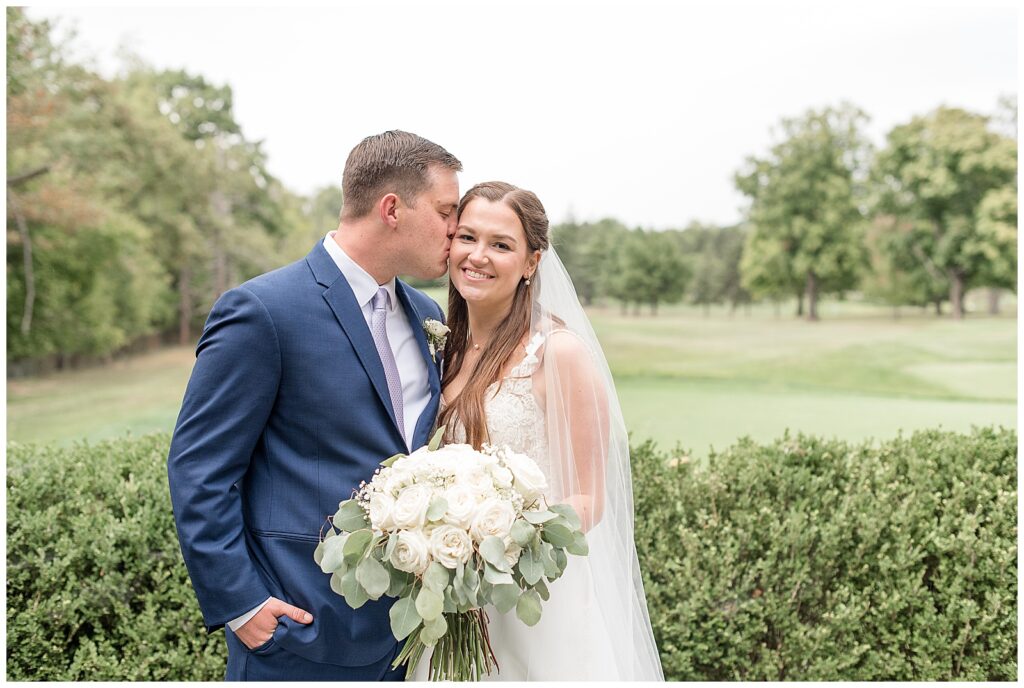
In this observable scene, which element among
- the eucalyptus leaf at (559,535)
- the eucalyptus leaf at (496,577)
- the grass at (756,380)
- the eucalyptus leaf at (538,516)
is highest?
the eucalyptus leaf at (538,516)

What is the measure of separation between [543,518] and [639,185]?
13.6 meters

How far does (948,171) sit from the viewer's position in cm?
1536

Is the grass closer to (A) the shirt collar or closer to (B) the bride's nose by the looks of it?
(B) the bride's nose

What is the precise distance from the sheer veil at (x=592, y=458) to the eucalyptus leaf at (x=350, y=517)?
833 mm

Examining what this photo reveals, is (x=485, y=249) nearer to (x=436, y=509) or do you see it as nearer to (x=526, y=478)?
(x=526, y=478)

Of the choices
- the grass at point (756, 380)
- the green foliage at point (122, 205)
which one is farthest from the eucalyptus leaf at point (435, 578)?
the green foliage at point (122, 205)

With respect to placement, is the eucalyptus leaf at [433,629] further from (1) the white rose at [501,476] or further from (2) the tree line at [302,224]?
(2) the tree line at [302,224]

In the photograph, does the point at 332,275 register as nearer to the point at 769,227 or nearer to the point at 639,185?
the point at 639,185

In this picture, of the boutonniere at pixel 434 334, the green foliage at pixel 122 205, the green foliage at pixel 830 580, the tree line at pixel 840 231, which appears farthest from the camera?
the tree line at pixel 840 231

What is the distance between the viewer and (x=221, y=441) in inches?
85.2

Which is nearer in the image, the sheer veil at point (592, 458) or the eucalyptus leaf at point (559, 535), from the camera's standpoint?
the eucalyptus leaf at point (559, 535)

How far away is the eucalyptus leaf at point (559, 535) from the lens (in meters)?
2.08

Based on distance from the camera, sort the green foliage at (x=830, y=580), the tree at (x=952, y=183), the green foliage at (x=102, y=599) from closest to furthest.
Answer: the green foliage at (x=102, y=599), the green foliage at (x=830, y=580), the tree at (x=952, y=183)

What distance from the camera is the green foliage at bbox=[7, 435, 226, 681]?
3547 mm
